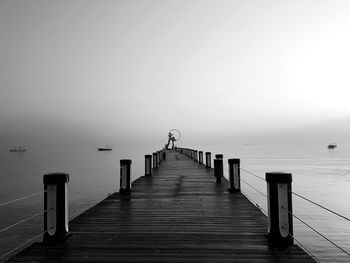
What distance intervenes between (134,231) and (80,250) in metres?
1.32

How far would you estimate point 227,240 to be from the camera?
4.94 m

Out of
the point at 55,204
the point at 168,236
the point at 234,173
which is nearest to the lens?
the point at 55,204

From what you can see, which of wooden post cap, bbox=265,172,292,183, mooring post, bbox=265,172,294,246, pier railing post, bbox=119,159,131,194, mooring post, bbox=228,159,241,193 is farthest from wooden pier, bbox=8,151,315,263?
mooring post, bbox=228,159,241,193

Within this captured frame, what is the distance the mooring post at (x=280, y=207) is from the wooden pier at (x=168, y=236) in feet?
0.80

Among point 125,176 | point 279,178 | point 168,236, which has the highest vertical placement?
point 279,178

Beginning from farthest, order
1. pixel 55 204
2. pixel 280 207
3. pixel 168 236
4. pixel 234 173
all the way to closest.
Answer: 1. pixel 234 173
2. pixel 168 236
3. pixel 55 204
4. pixel 280 207

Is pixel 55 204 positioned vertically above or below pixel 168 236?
above

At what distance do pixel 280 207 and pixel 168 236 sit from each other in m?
1.98

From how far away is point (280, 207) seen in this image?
482 cm

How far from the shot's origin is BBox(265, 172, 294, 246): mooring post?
4766 millimetres

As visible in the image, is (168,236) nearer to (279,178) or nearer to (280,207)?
(280,207)

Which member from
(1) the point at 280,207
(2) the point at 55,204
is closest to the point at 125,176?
(2) the point at 55,204

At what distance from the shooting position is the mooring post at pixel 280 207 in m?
4.77

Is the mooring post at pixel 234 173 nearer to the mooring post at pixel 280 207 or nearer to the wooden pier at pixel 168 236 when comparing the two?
the wooden pier at pixel 168 236
